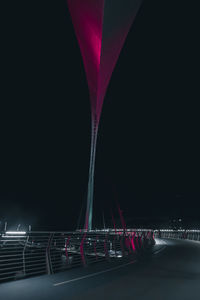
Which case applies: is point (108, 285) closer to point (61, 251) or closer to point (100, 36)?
point (61, 251)

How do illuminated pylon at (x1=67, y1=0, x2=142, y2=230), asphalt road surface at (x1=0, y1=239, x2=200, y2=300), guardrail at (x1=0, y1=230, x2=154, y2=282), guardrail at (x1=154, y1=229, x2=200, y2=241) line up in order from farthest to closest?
guardrail at (x1=154, y1=229, x2=200, y2=241)
illuminated pylon at (x1=67, y1=0, x2=142, y2=230)
guardrail at (x1=0, y1=230, x2=154, y2=282)
asphalt road surface at (x1=0, y1=239, x2=200, y2=300)

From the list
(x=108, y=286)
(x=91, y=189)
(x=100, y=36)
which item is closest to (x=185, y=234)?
(x=91, y=189)

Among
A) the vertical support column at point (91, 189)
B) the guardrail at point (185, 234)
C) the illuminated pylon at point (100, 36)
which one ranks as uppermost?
the illuminated pylon at point (100, 36)

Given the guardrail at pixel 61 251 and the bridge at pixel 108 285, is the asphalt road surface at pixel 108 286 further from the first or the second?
the guardrail at pixel 61 251

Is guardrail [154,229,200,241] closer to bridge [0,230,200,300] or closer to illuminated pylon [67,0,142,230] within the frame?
illuminated pylon [67,0,142,230]

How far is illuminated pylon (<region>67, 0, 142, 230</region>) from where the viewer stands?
24.5 metres

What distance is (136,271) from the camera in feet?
44.1

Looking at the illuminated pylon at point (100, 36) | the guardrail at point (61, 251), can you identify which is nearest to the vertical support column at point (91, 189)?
the illuminated pylon at point (100, 36)

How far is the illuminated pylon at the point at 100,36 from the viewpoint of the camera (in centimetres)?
2445

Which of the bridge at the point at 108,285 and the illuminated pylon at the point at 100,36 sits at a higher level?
the illuminated pylon at the point at 100,36

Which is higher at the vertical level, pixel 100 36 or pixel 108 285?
pixel 100 36

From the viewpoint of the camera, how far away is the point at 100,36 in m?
28.6

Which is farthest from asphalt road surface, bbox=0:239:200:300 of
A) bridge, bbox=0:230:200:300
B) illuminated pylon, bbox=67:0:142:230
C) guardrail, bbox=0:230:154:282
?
illuminated pylon, bbox=67:0:142:230

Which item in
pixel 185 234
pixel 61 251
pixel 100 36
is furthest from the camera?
pixel 185 234
